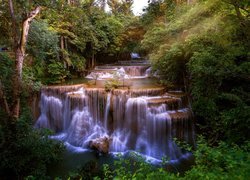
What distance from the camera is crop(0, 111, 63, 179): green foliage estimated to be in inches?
255

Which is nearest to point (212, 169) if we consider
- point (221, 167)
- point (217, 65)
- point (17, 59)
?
point (221, 167)

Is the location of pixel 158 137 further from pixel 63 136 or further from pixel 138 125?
pixel 63 136

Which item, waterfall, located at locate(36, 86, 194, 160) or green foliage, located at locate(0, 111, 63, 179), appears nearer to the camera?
green foliage, located at locate(0, 111, 63, 179)

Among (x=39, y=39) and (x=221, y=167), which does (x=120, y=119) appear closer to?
(x=39, y=39)

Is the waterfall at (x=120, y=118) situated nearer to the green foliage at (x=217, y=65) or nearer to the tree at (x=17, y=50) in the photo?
the green foliage at (x=217, y=65)

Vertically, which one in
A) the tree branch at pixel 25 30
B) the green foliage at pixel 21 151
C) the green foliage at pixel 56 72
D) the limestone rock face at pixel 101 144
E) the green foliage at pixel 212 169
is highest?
the tree branch at pixel 25 30

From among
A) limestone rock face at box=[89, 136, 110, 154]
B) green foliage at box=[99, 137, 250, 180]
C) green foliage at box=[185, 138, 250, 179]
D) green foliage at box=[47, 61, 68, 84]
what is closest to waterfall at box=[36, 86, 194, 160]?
limestone rock face at box=[89, 136, 110, 154]

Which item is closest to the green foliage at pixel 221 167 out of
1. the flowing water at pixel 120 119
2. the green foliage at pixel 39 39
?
the flowing water at pixel 120 119

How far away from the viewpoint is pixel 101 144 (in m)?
9.51

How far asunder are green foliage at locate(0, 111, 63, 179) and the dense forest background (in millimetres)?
25

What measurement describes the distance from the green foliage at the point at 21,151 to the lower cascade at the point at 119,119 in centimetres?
309

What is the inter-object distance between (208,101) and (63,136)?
268 inches

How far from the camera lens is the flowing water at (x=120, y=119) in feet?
31.3

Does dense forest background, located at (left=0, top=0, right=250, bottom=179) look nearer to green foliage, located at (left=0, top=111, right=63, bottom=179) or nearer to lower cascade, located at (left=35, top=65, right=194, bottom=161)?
green foliage, located at (left=0, top=111, right=63, bottom=179)
